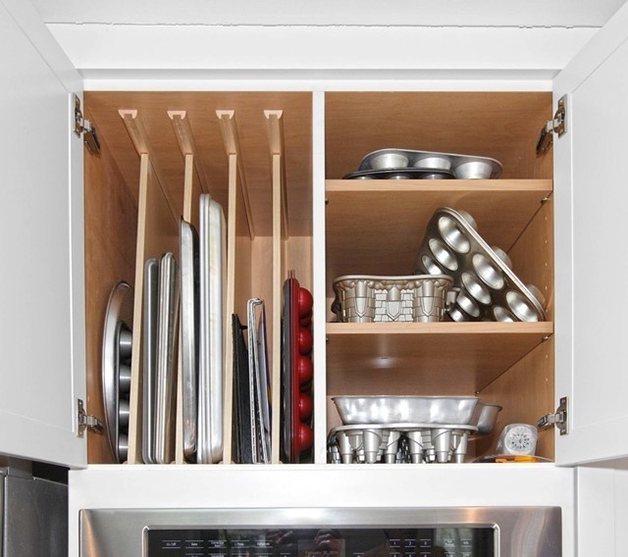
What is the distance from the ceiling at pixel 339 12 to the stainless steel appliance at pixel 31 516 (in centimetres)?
60

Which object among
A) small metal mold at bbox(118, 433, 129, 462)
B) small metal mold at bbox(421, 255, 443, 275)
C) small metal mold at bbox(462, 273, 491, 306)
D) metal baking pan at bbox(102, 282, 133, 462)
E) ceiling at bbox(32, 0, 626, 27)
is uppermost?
ceiling at bbox(32, 0, 626, 27)

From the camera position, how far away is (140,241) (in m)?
1.40

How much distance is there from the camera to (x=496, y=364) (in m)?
1.63

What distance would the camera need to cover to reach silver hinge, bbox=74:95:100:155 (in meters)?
1.32

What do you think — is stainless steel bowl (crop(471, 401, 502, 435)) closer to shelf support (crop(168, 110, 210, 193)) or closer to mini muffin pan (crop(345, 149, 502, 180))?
mini muffin pan (crop(345, 149, 502, 180))

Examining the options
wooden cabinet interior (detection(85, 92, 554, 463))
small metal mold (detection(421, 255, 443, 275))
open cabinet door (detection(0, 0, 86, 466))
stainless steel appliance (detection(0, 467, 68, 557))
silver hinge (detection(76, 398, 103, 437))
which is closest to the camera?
open cabinet door (detection(0, 0, 86, 466))

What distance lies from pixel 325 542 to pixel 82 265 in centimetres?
49

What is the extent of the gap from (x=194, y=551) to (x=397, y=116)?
2.23 ft

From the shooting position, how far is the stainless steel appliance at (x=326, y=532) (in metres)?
1.27

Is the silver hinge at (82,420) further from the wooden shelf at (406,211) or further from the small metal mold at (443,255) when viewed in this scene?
the small metal mold at (443,255)

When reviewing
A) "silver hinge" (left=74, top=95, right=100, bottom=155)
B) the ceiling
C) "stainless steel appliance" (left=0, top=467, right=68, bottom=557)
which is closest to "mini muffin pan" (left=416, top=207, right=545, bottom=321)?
the ceiling

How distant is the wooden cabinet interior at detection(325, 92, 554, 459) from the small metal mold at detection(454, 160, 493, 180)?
3 centimetres

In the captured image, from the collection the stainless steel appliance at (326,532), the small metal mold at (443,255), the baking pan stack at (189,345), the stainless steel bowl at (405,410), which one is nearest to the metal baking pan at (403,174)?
the small metal mold at (443,255)

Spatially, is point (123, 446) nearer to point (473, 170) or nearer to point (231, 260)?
point (231, 260)
